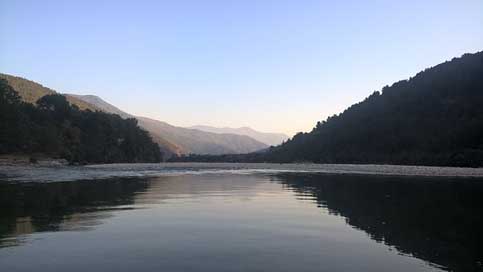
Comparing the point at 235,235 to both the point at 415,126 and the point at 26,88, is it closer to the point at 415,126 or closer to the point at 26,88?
the point at 415,126

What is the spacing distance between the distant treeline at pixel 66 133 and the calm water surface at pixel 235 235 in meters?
80.1

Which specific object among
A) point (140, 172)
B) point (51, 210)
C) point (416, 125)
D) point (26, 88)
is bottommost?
point (51, 210)

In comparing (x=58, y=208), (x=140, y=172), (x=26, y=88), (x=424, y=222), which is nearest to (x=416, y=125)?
(x=140, y=172)

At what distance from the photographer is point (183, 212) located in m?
23.5

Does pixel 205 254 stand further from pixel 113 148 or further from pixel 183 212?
pixel 113 148

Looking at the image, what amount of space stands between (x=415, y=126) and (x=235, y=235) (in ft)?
412

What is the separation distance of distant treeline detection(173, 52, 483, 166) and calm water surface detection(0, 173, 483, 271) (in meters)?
85.2

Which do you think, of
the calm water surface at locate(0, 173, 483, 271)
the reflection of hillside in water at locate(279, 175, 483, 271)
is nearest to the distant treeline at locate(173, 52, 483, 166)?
the reflection of hillside in water at locate(279, 175, 483, 271)

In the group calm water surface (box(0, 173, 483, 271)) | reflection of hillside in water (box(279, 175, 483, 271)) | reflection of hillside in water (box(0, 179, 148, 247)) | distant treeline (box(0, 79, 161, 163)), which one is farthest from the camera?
distant treeline (box(0, 79, 161, 163))

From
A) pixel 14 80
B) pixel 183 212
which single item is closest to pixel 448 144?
pixel 183 212

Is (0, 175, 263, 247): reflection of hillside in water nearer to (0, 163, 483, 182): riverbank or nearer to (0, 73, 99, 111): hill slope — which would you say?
(0, 163, 483, 182): riverbank

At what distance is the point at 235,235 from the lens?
17.2 m

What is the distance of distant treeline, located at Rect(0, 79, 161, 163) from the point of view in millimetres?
101812

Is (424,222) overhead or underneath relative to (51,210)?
underneath
